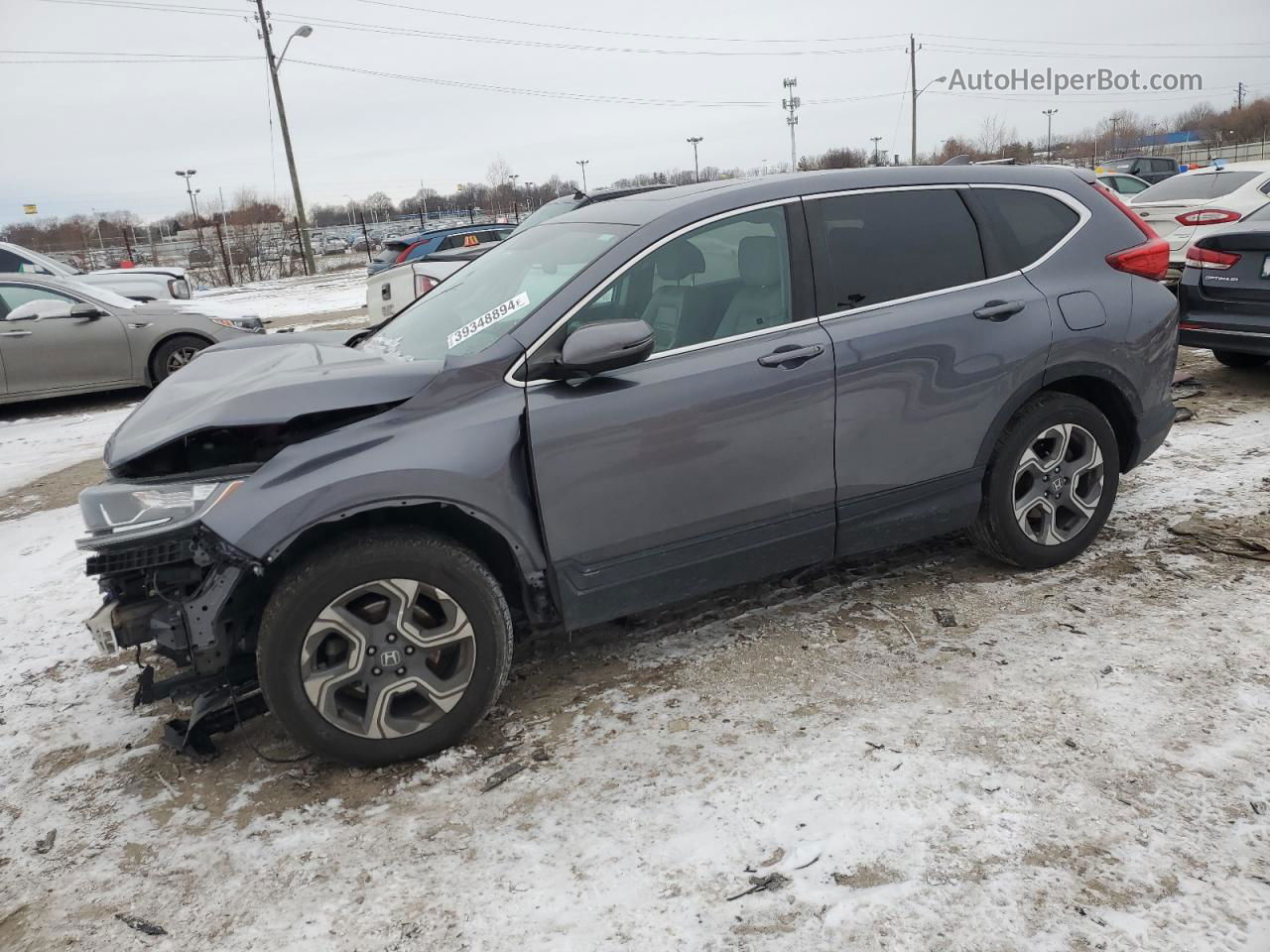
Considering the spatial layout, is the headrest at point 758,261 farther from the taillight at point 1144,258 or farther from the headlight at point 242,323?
the headlight at point 242,323

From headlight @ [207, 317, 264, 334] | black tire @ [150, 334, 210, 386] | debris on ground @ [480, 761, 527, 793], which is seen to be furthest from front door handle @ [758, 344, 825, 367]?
headlight @ [207, 317, 264, 334]

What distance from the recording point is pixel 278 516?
9.04 ft

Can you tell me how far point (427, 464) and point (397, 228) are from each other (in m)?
54.8

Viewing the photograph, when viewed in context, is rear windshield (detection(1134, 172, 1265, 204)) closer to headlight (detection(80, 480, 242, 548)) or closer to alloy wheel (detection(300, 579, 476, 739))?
alloy wheel (detection(300, 579, 476, 739))

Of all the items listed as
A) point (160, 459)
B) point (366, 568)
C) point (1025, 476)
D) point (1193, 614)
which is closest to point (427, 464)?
point (366, 568)

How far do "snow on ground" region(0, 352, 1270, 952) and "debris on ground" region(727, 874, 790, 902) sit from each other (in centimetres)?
2

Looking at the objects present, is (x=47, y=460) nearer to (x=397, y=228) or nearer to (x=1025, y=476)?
(x=1025, y=476)

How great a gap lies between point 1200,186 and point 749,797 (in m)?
12.4

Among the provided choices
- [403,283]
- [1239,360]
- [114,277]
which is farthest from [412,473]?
[114,277]

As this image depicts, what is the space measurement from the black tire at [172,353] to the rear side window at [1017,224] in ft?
29.0

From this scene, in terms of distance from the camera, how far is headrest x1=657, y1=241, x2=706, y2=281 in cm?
335

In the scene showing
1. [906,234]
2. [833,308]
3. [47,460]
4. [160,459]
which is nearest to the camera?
[160,459]

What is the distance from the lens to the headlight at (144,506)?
9.11ft

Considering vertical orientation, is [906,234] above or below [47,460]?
above
